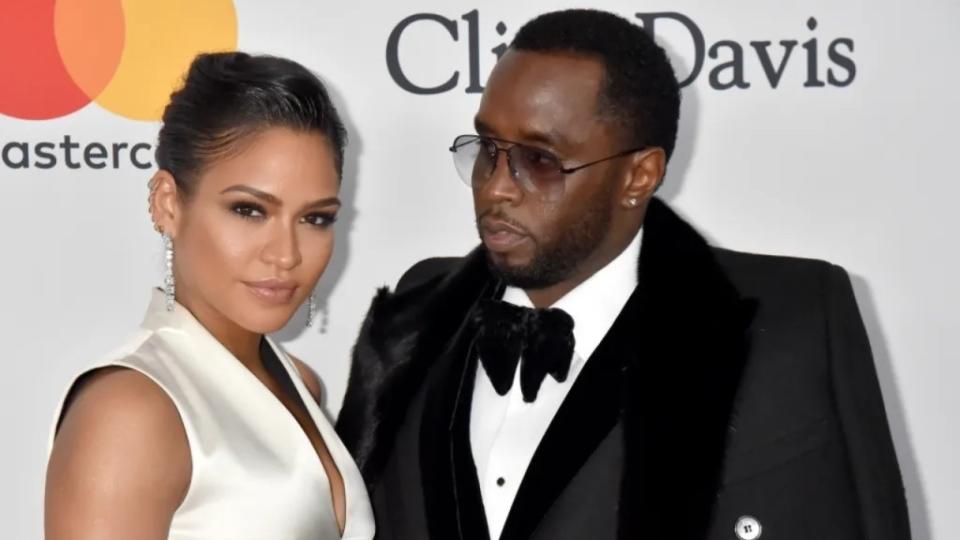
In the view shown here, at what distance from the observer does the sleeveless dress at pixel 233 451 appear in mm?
1895

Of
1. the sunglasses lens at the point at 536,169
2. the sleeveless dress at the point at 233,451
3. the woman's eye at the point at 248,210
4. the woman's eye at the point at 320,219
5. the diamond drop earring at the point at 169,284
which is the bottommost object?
the sleeveless dress at the point at 233,451

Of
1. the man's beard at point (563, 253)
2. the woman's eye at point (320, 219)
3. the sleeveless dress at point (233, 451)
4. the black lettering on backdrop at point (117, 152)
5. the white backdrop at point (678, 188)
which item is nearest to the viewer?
the sleeveless dress at point (233, 451)

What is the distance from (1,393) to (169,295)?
3.80 feet

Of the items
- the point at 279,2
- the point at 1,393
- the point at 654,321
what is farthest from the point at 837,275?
the point at 1,393

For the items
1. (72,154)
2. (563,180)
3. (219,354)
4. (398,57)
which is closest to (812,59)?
(398,57)

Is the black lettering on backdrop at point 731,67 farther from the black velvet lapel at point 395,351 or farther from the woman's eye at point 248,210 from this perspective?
the woman's eye at point 248,210

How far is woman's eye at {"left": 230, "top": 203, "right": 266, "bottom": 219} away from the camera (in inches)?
77.1

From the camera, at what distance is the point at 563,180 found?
6.95ft

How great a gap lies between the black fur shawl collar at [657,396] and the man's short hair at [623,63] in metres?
0.14

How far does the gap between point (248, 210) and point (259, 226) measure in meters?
0.03

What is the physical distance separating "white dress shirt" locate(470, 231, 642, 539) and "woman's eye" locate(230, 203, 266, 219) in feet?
1.54

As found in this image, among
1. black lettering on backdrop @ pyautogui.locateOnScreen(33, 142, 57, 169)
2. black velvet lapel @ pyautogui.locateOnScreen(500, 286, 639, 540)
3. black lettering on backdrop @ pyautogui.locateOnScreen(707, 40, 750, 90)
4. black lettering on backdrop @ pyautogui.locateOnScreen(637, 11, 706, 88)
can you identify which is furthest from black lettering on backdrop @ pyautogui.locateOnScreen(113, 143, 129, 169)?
black velvet lapel @ pyautogui.locateOnScreen(500, 286, 639, 540)

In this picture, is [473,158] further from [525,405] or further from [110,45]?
[110,45]

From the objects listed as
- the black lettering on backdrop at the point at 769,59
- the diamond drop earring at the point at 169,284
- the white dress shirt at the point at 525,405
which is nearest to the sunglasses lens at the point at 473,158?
the white dress shirt at the point at 525,405
